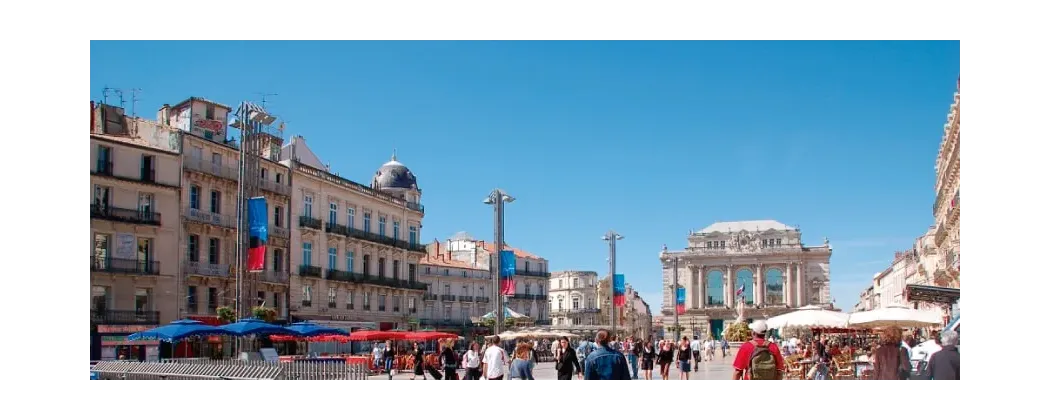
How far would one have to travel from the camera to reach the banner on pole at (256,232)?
79.4ft

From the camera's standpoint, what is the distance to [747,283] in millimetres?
101312

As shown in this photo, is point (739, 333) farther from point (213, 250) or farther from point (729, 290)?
point (729, 290)

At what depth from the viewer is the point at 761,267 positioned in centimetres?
10075

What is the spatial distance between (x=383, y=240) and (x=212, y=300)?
1248 centimetres

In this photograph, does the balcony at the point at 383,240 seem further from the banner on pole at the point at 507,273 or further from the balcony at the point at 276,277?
the banner on pole at the point at 507,273

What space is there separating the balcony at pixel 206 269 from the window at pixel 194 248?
28cm

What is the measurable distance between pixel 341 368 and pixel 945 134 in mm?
33917

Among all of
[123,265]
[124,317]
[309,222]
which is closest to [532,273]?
[309,222]

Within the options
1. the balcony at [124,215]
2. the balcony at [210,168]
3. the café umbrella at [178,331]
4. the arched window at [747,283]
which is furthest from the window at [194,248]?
the arched window at [747,283]

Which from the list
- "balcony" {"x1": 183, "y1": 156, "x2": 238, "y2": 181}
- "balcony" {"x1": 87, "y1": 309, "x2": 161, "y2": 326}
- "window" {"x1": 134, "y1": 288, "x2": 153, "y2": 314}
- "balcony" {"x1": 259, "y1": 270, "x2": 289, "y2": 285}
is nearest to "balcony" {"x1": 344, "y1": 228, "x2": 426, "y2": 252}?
"balcony" {"x1": 259, "y1": 270, "x2": 289, "y2": 285}

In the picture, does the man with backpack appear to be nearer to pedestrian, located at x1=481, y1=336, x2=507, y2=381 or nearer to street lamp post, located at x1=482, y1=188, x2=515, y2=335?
pedestrian, located at x1=481, y1=336, x2=507, y2=381
